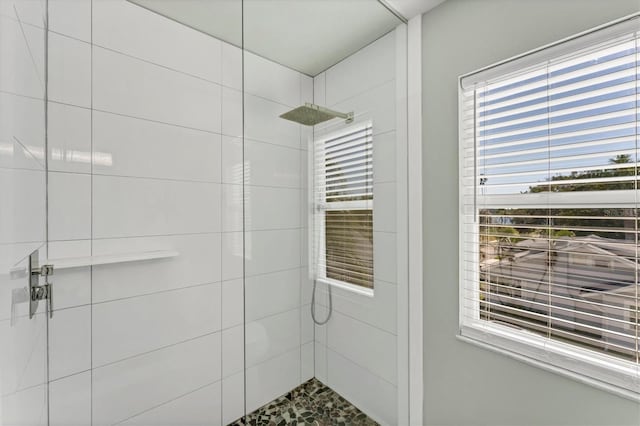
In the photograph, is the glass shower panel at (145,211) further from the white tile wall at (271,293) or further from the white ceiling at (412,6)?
the white ceiling at (412,6)

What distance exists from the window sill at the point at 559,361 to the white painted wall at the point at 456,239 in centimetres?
3

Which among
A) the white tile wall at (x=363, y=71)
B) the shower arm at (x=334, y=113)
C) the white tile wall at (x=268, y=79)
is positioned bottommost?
the shower arm at (x=334, y=113)

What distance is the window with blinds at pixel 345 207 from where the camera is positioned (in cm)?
114

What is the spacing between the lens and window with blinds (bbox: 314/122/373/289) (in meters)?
1.14

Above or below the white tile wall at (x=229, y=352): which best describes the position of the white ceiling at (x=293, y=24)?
above

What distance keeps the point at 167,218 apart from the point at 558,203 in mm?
1614

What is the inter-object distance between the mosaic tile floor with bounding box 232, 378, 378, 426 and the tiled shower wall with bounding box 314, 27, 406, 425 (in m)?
0.04

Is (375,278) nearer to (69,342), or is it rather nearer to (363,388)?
(363,388)

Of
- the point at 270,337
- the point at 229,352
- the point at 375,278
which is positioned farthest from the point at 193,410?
the point at 375,278

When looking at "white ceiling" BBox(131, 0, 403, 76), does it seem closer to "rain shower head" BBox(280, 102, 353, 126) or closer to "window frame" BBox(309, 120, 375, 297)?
"rain shower head" BBox(280, 102, 353, 126)

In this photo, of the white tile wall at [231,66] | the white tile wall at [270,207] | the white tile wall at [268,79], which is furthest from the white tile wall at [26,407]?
the white tile wall at [231,66]

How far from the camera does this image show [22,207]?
2.46 ft

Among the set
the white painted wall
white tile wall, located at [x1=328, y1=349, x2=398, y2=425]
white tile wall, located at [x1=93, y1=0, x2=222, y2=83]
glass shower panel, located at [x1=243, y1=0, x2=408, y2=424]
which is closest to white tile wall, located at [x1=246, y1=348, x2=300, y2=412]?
glass shower panel, located at [x1=243, y1=0, x2=408, y2=424]

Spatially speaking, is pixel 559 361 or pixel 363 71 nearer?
pixel 559 361
